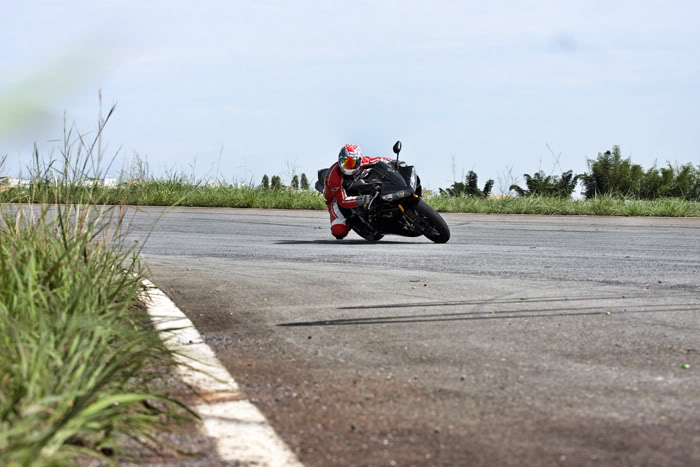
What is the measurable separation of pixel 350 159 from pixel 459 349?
28.0ft

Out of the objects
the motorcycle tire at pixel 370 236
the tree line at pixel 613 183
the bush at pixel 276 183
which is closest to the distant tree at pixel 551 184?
the tree line at pixel 613 183

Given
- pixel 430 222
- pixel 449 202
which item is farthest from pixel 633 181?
pixel 430 222

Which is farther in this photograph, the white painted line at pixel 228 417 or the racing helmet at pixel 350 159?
the racing helmet at pixel 350 159

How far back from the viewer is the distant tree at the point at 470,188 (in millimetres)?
26000

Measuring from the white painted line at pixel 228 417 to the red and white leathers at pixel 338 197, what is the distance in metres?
8.42

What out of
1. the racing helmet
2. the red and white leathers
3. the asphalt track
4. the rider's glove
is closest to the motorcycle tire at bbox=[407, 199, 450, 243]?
the rider's glove

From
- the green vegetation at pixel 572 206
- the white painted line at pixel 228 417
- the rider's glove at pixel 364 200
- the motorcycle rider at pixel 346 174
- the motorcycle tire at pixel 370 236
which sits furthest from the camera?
the green vegetation at pixel 572 206

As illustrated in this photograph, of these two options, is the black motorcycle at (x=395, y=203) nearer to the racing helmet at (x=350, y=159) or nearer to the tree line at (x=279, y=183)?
the racing helmet at (x=350, y=159)

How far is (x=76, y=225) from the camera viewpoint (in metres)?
5.97

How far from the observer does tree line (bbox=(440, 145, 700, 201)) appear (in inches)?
1005

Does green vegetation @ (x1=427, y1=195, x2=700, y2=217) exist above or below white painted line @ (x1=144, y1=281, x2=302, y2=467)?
above

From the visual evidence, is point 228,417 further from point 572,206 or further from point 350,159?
point 572,206

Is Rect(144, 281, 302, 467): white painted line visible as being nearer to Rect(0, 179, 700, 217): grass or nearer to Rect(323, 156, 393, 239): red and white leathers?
Rect(323, 156, 393, 239): red and white leathers

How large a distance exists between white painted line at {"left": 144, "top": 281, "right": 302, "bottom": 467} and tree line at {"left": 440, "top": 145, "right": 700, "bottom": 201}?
822 inches
